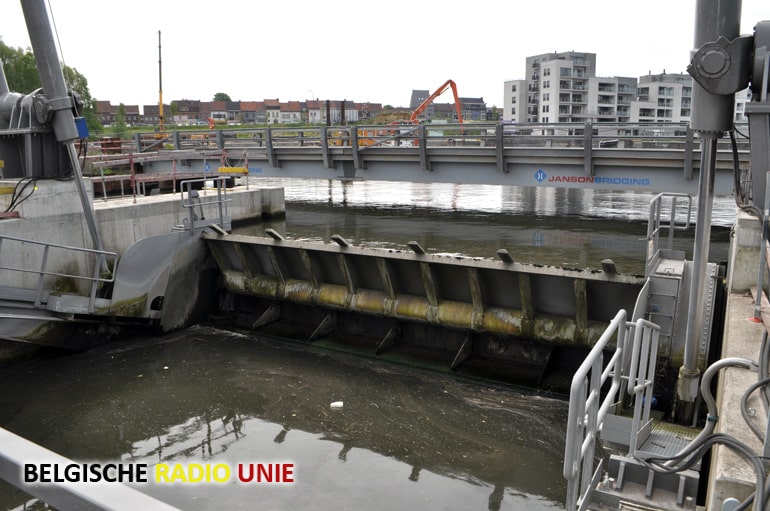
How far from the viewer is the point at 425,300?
11711mm

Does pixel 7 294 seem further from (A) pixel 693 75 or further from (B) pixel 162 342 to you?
(A) pixel 693 75

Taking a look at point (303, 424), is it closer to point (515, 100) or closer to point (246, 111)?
point (515, 100)

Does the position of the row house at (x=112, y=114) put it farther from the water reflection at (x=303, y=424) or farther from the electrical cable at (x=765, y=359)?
the electrical cable at (x=765, y=359)

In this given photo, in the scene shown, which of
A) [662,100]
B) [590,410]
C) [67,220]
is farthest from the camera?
[662,100]

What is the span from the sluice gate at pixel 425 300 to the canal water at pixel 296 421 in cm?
94

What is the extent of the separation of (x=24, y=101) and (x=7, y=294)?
3643mm

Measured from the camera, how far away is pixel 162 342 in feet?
40.4

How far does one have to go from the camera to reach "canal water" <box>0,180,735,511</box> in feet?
23.6

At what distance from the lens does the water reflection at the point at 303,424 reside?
7.20 m

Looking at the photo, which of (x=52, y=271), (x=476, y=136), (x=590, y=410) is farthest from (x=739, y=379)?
(x=476, y=136)

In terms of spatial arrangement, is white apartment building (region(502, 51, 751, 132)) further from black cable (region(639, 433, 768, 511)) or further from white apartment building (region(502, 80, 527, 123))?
black cable (region(639, 433, 768, 511))

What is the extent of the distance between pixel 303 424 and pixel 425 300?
3.76 metres

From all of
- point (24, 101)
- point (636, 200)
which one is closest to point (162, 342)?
point (24, 101)

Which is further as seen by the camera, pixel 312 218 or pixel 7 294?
pixel 312 218
